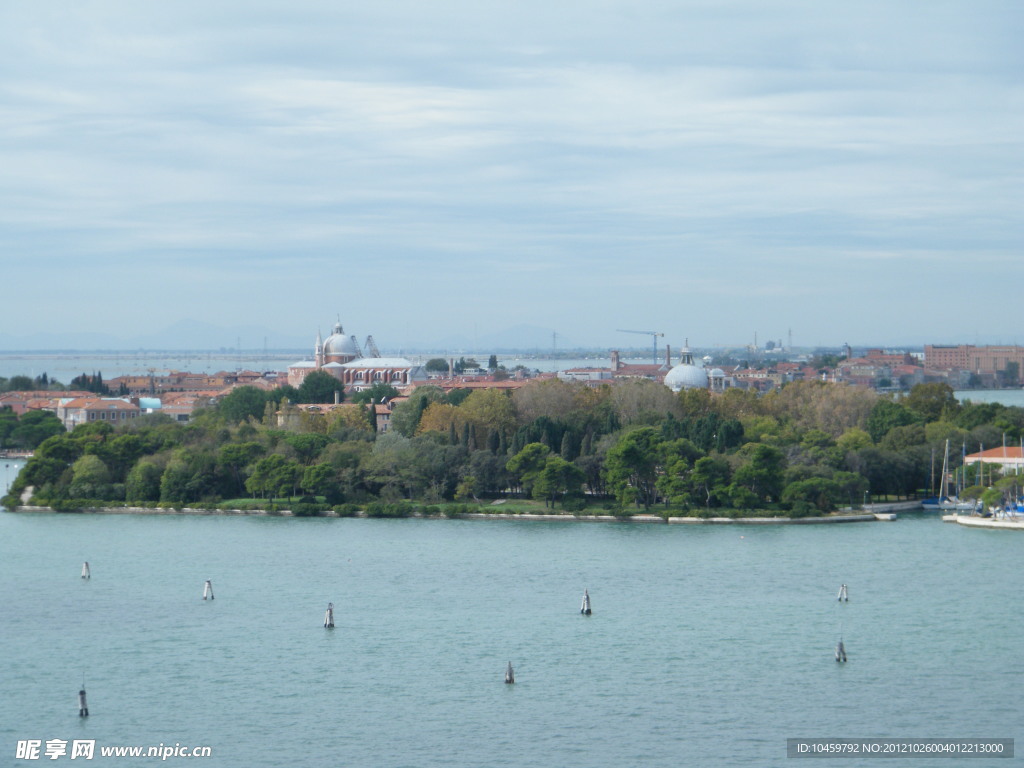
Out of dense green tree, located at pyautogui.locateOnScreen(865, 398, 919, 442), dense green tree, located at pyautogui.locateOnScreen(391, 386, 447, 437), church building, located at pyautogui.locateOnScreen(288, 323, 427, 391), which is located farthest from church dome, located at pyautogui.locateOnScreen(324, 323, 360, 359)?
dense green tree, located at pyautogui.locateOnScreen(865, 398, 919, 442)

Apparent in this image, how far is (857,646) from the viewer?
12.5 m

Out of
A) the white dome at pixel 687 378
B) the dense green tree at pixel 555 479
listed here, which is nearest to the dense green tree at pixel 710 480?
the dense green tree at pixel 555 479

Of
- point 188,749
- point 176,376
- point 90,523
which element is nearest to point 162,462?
A: point 90,523

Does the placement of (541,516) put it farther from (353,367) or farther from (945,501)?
(353,367)

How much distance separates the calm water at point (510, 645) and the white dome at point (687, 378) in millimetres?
21991

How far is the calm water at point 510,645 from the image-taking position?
10.0m

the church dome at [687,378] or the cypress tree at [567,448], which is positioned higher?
the church dome at [687,378]

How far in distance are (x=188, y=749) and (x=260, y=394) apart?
2456 cm

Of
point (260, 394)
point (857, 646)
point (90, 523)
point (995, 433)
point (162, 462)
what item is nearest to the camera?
point (857, 646)

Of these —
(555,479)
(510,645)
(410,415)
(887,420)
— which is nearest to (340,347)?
(410,415)

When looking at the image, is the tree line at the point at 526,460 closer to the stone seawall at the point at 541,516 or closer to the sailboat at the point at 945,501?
the stone seawall at the point at 541,516

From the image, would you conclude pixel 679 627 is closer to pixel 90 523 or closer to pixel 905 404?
pixel 90 523

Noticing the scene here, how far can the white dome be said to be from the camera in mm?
41219

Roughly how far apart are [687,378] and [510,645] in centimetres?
A: 2960
